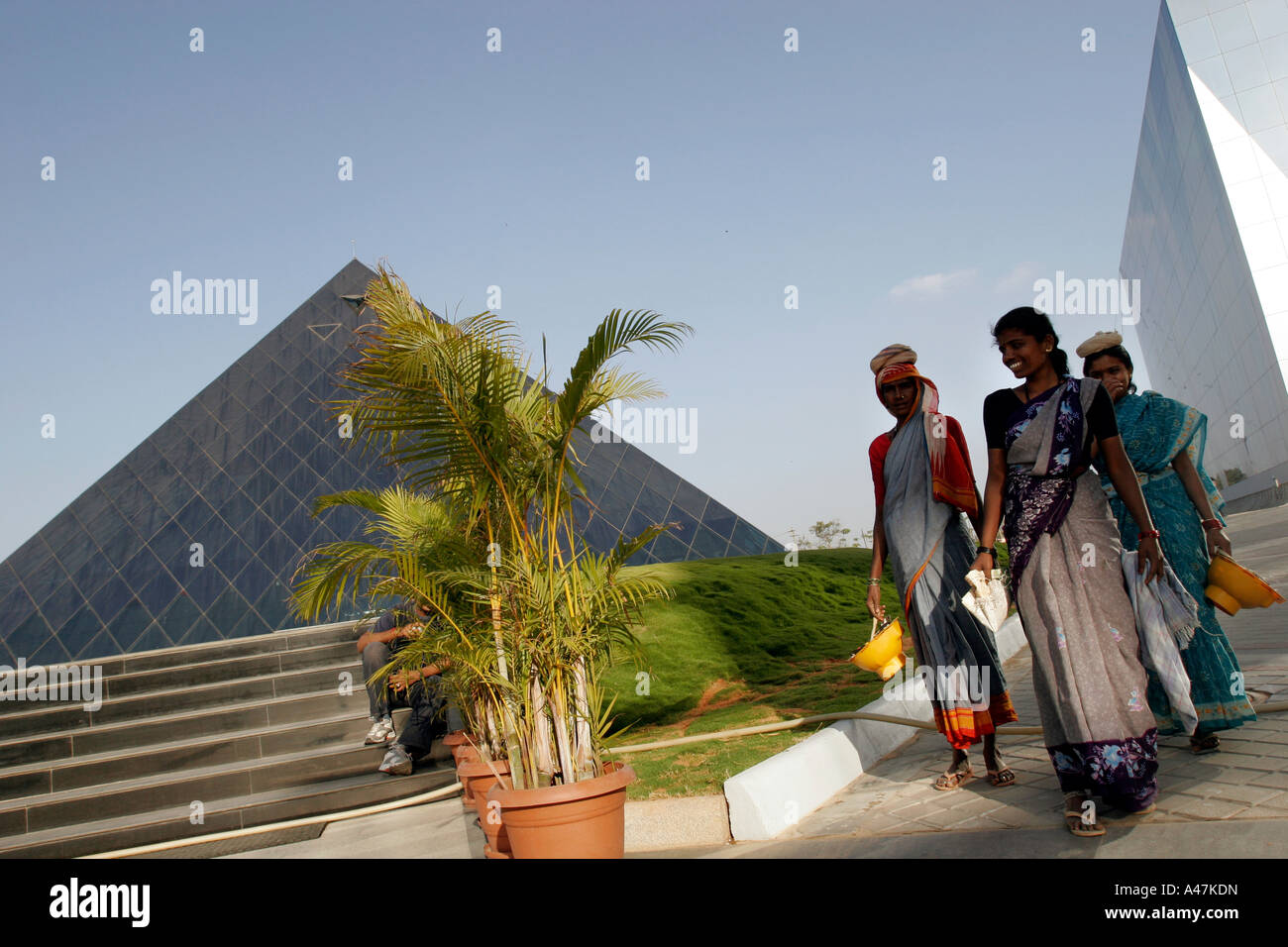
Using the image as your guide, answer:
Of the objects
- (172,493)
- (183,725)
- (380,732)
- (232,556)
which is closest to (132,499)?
(172,493)

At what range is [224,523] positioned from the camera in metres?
12.5

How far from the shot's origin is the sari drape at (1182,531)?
292 centimetres

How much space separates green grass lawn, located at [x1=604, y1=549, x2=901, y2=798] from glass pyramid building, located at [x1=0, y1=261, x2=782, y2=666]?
150 inches

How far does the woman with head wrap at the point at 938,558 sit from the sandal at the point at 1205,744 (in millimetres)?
567

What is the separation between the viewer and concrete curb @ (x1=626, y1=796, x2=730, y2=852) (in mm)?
3064

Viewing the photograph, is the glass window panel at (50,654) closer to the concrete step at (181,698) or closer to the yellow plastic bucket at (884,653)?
the concrete step at (181,698)

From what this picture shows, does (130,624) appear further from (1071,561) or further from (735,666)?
(1071,561)

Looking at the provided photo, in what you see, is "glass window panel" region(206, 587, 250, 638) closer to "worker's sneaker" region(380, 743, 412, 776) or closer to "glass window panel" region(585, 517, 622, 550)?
"glass window panel" region(585, 517, 622, 550)

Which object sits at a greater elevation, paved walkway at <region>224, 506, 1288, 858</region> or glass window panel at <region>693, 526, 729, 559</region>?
glass window panel at <region>693, 526, 729, 559</region>

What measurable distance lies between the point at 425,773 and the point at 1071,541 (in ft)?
12.5

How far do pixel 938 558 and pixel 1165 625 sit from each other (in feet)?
2.51

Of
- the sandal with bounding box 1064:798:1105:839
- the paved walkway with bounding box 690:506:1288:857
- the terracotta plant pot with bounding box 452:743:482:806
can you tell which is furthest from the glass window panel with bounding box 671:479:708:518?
the sandal with bounding box 1064:798:1105:839
